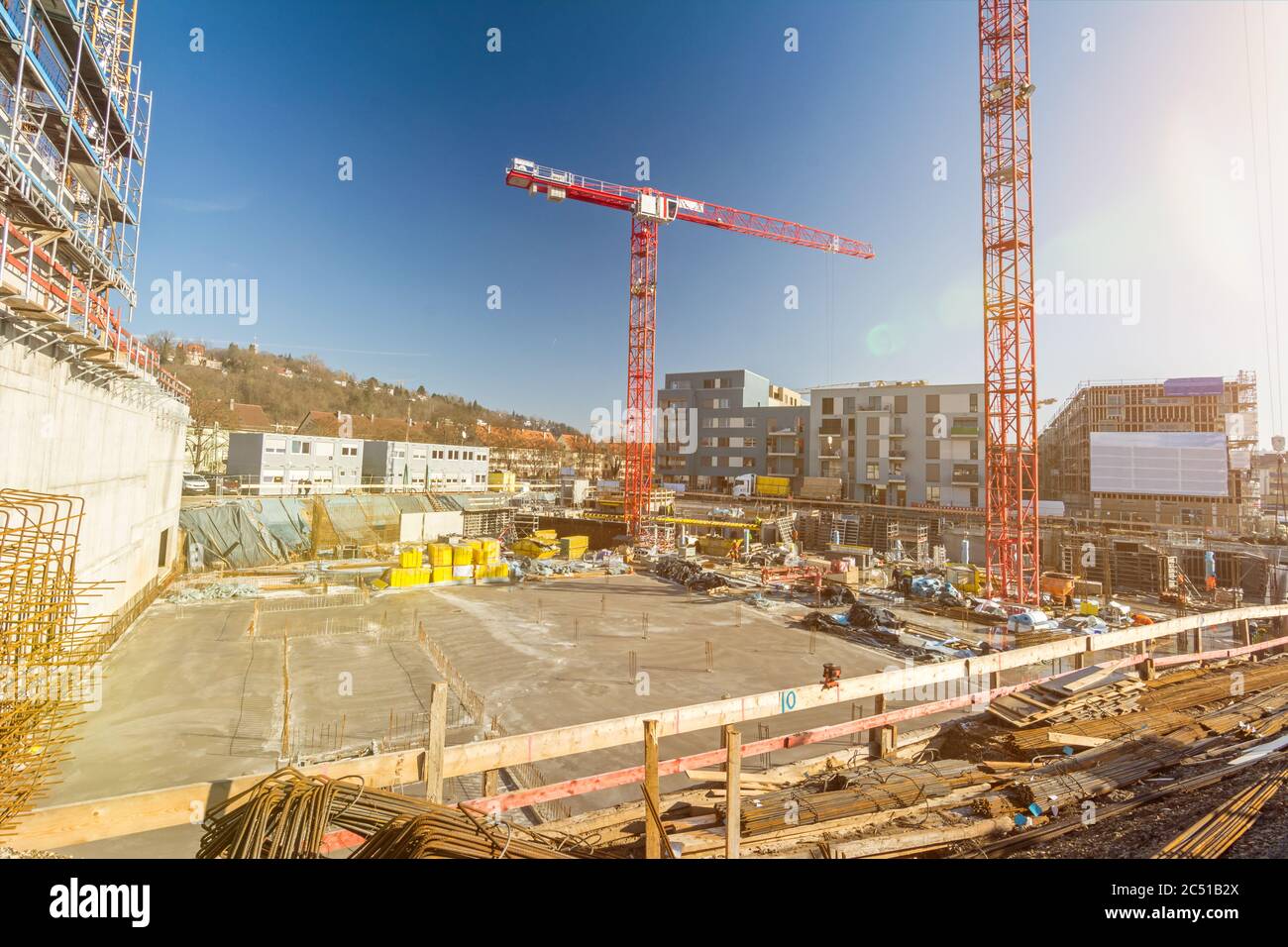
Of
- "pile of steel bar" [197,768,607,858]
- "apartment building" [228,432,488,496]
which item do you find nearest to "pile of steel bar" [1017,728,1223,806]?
"pile of steel bar" [197,768,607,858]

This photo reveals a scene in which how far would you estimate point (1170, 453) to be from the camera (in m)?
46.3

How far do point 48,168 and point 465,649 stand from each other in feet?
77.0

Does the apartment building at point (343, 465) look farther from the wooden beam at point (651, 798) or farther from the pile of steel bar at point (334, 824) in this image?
→ the wooden beam at point (651, 798)

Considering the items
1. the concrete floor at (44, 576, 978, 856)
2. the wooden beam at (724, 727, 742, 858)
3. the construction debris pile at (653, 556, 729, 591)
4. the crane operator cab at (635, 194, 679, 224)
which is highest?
the crane operator cab at (635, 194, 679, 224)

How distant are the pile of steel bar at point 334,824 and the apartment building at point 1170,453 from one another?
181 ft

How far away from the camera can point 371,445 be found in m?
53.4

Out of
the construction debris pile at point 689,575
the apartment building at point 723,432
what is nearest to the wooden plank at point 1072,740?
the construction debris pile at point 689,575

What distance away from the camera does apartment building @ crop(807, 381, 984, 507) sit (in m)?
48.5

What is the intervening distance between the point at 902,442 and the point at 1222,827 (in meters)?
51.1

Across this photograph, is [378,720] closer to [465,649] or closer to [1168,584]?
[465,649]

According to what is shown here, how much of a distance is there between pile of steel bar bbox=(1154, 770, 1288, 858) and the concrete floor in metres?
6.65

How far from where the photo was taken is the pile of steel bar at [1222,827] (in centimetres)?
466

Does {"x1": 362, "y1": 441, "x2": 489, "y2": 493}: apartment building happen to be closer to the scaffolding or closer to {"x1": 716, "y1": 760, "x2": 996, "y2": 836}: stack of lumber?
the scaffolding

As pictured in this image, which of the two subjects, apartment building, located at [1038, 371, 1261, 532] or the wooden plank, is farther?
apartment building, located at [1038, 371, 1261, 532]
